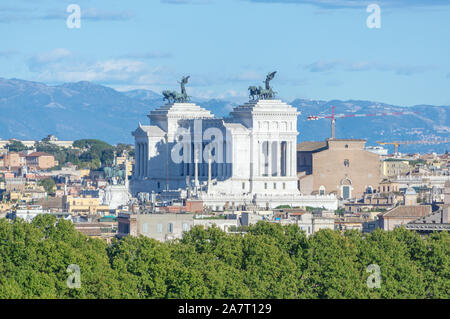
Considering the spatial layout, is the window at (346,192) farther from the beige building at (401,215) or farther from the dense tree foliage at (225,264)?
the dense tree foliage at (225,264)

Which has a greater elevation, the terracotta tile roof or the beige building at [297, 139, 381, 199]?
the beige building at [297, 139, 381, 199]

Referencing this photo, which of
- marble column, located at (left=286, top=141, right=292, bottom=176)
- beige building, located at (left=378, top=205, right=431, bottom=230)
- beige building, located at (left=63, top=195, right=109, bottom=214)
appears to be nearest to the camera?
beige building, located at (left=378, top=205, right=431, bottom=230)

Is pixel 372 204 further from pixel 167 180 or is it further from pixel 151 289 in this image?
pixel 151 289

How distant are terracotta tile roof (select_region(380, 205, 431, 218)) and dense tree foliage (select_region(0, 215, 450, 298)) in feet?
60.3

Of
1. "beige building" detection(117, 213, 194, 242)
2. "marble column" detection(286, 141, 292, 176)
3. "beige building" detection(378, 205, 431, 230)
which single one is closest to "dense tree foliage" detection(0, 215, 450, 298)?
"beige building" detection(117, 213, 194, 242)

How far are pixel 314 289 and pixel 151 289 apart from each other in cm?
668

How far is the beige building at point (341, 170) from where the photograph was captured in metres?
160

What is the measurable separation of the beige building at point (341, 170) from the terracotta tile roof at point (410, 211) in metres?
42.1

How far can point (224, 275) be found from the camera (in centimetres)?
8000

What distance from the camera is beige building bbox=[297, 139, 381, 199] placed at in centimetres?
16000

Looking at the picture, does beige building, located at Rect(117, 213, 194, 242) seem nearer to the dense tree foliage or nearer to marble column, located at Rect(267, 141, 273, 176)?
the dense tree foliage

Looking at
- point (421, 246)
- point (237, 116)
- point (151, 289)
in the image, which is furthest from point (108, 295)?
point (237, 116)

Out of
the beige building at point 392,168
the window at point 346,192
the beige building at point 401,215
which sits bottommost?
the beige building at point 401,215

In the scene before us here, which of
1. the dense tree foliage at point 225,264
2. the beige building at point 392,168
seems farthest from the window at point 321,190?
the dense tree foliage at point 225,264
